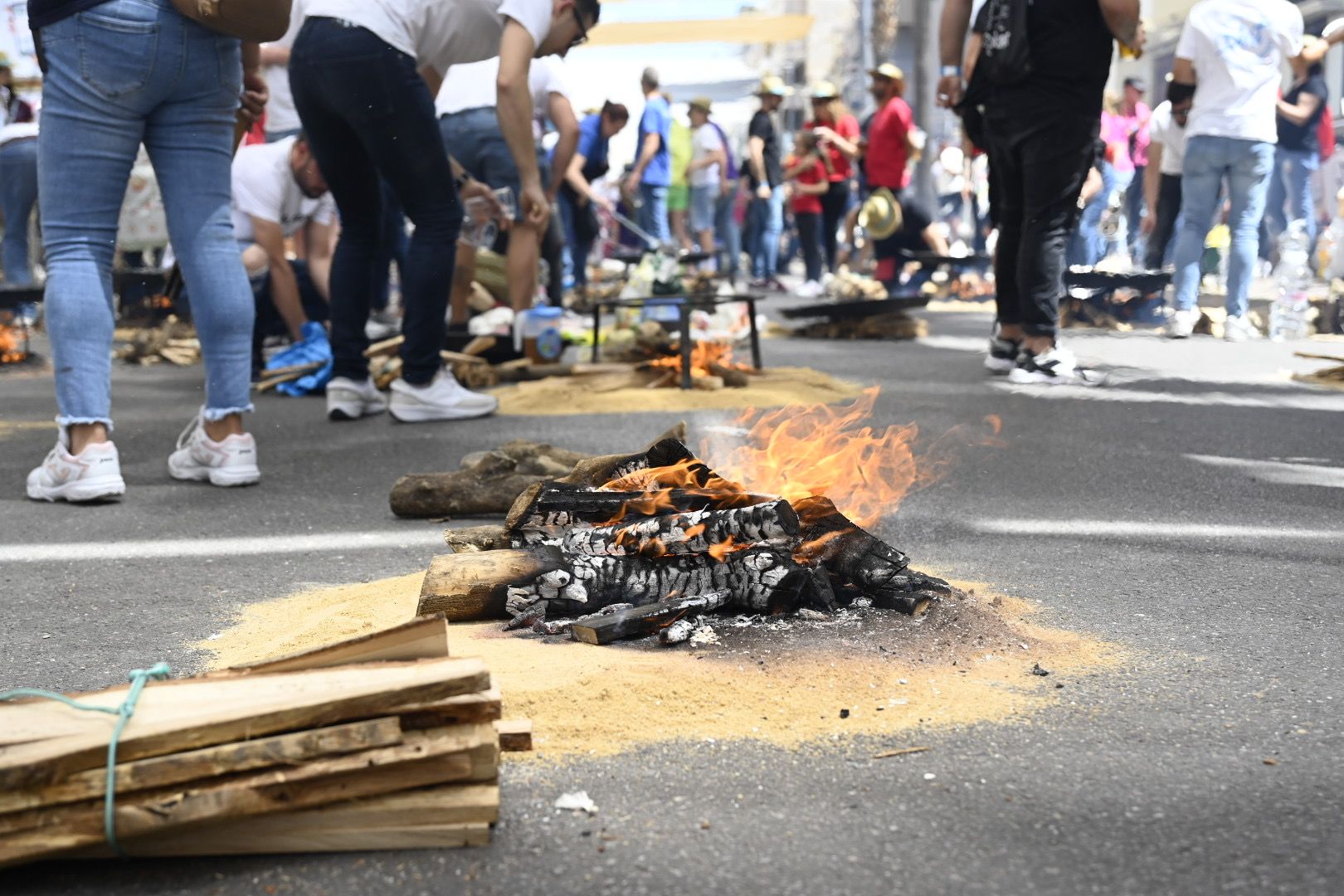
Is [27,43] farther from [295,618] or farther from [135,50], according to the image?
[295,618]

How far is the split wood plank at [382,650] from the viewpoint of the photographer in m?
2.29

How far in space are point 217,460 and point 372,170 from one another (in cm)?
170

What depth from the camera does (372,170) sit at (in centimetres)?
634

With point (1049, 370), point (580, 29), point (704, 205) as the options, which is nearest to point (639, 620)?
point (580, 29)

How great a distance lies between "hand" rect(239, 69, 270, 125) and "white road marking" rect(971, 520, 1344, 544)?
9.62 ft

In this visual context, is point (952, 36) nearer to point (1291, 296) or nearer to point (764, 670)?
point (1291, 296)

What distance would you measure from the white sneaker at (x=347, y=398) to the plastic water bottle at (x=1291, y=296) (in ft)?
22.7

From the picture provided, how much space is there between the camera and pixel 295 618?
3.38 m

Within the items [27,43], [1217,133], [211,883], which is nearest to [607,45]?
[27,43]

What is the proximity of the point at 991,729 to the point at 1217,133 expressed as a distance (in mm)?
8803

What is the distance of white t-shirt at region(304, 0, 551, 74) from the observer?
5852 millimetres

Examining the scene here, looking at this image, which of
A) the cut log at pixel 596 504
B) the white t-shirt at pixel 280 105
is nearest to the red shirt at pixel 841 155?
the white t-shirt at pixel 280 105

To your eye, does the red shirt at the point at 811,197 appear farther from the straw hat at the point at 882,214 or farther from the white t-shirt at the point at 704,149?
the white t-shirt at the point at 704,149

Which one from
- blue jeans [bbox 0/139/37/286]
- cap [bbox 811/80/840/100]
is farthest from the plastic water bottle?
blue jeans [bbox 0/139/37/286]
